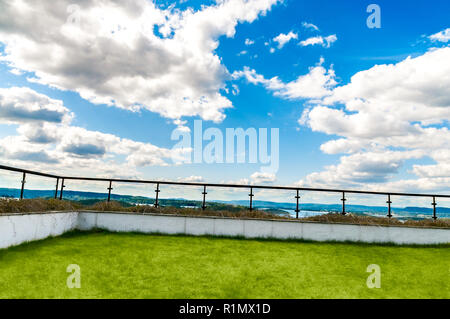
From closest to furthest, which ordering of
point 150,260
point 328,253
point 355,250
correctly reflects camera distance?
point 150,260 → point 328,253 → point 355,250

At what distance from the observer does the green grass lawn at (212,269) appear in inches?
200

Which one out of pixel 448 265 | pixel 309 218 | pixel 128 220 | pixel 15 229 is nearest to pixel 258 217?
pixel 309 218

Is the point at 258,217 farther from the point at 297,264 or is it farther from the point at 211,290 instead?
the point at 211,290

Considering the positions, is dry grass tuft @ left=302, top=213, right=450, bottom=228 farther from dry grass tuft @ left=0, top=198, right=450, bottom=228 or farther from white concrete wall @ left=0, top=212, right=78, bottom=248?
white concrete wall @ left=0, top=212, right=78, bottom=248

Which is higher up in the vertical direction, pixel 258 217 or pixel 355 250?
pixel 258 217

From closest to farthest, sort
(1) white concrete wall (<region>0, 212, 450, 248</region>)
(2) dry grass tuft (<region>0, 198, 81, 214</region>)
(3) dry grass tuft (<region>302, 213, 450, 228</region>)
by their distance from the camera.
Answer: (2) dry grass tuft (<region>0, 198, 81, 214</region>)
(1) white concrete wall (<region>0, 212, 450, 248</region>)
(3) dry grass tuft (<region>302, 213, 450, 228</region>)

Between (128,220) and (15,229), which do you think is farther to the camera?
(128,220)

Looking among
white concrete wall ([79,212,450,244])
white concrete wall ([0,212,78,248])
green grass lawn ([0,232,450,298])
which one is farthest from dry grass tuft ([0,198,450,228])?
green grass lawn ([0,232,450,298])

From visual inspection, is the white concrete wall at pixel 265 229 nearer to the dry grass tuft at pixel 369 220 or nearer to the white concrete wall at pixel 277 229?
the white concrete wall at pixel 277 229

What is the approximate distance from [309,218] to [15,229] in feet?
30.1

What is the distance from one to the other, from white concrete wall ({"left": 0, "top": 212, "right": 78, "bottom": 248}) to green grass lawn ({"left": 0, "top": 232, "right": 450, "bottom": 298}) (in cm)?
30

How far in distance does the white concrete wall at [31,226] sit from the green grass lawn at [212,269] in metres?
0.30

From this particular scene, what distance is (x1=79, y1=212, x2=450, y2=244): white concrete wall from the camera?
10266mm
